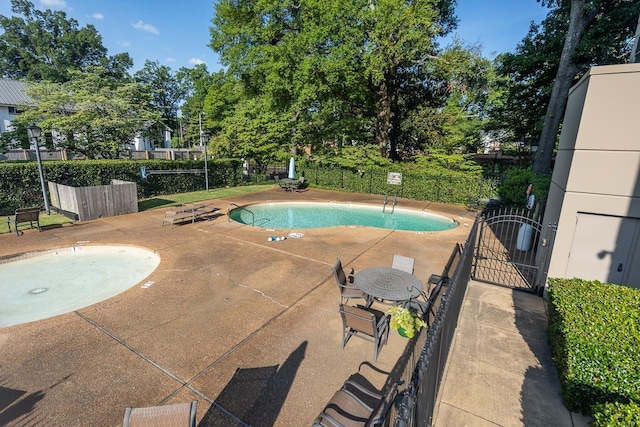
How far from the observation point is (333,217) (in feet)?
52.9

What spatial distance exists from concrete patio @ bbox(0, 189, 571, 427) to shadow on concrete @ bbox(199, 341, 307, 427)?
0.01 m

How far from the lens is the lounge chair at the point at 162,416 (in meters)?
2.44

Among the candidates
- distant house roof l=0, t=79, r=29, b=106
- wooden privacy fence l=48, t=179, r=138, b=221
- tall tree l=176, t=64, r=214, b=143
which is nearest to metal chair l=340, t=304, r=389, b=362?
wooden privacy fence l=48, t=179, r=138, b=221

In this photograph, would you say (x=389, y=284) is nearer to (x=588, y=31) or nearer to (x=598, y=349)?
(x=598, y=349)

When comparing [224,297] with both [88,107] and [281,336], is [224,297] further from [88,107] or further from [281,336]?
[88,107]

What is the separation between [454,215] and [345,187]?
901 cm

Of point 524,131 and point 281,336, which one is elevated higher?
Answer: point 524,131

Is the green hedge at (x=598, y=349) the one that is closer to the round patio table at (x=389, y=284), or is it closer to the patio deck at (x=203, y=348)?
the round patio table at (x=389, y=284)

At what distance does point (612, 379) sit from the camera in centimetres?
309

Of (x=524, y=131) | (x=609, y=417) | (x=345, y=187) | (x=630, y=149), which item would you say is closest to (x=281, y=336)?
(x=609, y=417)

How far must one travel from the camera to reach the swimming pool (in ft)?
47.5

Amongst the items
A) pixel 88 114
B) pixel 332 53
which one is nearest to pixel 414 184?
pixel 332 53

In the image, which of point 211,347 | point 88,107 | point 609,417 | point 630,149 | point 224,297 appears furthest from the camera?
point 88,107

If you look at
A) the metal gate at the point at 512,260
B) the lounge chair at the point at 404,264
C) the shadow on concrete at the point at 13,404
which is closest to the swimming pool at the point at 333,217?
the metal gate at the point at 512,260
